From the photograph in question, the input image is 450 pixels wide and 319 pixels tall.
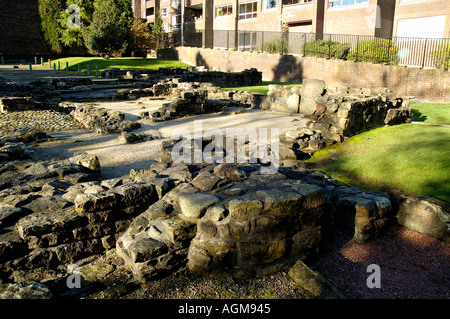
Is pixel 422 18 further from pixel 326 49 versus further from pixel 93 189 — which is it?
pixel 93 189

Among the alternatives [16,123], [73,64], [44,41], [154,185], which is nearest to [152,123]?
[16,123]

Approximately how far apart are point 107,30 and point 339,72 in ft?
67.0

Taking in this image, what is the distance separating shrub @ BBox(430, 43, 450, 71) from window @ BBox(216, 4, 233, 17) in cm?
2306

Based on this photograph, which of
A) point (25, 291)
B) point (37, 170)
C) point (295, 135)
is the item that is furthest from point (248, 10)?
point (25, 291)

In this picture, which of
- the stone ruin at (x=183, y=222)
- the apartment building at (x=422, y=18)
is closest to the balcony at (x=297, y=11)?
the apartment building at (x=422, y=18)

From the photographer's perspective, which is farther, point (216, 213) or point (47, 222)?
point (47, 222)

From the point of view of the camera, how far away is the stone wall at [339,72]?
15906mm

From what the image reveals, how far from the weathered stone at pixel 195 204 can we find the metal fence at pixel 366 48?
1625 cm

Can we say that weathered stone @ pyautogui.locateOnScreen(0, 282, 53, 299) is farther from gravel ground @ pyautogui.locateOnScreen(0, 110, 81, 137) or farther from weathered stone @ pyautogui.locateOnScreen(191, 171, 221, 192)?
gravel ground @ pyautogui.locateOnScreen(0, 110, 81, 137)

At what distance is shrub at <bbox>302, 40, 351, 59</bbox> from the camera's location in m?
21.2

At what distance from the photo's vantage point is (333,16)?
26359 millimetres

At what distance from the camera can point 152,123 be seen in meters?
11.5

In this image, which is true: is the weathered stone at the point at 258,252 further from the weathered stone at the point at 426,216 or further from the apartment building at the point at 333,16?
the apartment building at the point at 333,16
